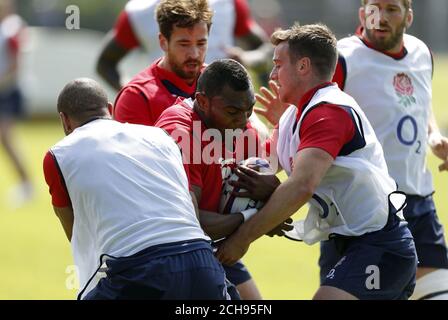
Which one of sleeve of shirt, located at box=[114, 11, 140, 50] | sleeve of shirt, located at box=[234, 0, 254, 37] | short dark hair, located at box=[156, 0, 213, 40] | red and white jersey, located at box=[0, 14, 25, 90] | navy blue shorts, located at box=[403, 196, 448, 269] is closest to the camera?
short dark hair, located at box=[156, 0, 213, 40]

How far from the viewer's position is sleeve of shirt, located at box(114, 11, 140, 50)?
791cm

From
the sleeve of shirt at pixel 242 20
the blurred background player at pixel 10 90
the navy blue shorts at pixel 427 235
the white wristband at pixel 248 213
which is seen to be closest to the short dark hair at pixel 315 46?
the white wristband at pixel 248 213

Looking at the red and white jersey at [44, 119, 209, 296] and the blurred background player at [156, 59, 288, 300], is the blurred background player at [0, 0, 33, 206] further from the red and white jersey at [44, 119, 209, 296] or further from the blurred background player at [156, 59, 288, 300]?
the red and white jersey at [44, 119, 209, 296]

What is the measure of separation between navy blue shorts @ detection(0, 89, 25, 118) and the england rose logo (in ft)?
34.4

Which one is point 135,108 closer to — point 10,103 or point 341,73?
point 341,73

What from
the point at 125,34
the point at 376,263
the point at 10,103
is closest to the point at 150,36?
the point at 125,34

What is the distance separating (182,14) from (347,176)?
1458 millimetres

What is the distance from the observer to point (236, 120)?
524 cm

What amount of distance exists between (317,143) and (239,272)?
170cm

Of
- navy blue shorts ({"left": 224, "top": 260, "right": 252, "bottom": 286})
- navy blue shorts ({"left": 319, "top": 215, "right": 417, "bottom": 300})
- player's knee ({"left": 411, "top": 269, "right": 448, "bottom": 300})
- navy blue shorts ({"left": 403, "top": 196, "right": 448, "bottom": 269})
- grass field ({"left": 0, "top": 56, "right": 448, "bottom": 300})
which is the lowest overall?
grass field ({"left": 0, "top": 56, "right": 448, "bottom": 300})

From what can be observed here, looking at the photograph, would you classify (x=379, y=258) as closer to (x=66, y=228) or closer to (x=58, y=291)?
(x=66, y=228)

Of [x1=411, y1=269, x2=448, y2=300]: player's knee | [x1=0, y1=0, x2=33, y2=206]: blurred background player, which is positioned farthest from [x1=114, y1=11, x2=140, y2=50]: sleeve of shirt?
[x1=0, y1=0, x2=33, y2=206]: blurred background player

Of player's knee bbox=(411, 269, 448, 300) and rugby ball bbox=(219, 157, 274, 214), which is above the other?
rugby ball bbox=(219, 157, 274, 214)

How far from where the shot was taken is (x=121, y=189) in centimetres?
495
